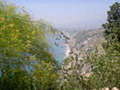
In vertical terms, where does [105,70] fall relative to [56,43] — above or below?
below

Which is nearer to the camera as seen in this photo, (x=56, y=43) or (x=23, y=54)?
(x=23, y=54)

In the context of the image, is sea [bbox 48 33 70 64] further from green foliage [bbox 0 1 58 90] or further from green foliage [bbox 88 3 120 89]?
green foliage [bbox 88 3 120 89]

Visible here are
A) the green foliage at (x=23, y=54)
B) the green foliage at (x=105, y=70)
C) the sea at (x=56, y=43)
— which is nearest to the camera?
the green foliage at (x=23, y=54)

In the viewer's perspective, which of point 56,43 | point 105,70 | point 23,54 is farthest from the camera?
point 105,70

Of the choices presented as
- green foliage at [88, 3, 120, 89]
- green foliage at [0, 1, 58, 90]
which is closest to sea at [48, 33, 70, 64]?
green foliage at [0, 1, 58, 90]

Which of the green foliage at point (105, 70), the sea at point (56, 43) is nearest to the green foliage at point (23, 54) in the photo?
the sea at point (56, 43)

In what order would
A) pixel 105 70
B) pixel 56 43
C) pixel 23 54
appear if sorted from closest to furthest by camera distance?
pixel 23 54 → pixel 56 43 → pixel 105 70

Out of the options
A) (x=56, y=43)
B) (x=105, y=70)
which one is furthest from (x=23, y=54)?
(x=105, y=70)

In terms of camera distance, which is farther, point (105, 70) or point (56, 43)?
point (105, 70)

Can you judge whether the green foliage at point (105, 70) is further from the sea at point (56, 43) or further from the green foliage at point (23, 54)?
the green foliage at point (23, 54)

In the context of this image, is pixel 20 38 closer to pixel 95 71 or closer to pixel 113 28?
pixel 95 71

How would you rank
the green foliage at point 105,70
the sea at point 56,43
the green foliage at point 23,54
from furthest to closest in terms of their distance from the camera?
the green foliage at point 105,70 → the sea at point 56,43 → the green foliage at point 23,54

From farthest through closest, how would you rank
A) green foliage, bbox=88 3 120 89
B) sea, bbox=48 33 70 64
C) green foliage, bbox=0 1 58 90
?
green foliage, bbox=88 3 120 89 → sea, bbox=48 33 70 64 → green foliage, bbox=0 1 58 90

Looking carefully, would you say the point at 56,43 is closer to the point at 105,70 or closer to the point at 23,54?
the point at 23,54
